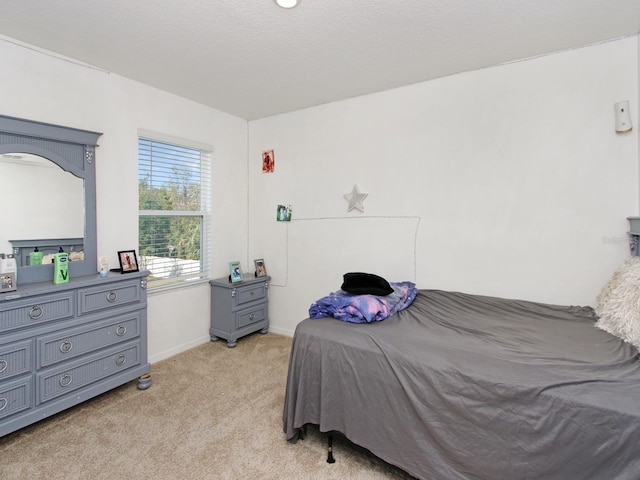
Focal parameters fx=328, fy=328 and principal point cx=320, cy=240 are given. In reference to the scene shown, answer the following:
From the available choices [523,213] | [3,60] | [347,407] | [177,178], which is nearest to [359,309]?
[347,407]

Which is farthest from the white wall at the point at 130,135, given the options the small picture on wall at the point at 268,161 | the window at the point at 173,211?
the small picture on wall at the point at 268,161

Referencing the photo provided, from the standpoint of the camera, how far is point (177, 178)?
3260mm

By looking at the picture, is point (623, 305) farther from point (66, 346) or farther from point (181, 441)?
point (66, 346)

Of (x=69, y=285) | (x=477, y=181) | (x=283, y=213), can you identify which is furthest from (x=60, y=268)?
(x=477, y=181)

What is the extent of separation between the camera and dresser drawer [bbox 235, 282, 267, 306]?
339 centimetres

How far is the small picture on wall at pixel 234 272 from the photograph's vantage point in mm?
3421

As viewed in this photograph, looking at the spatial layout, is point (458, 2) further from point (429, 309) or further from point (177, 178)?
point (177, 178)

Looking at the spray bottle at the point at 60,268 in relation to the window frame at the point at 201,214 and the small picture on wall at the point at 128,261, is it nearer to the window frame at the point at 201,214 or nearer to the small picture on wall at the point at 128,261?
the small picture on wall at the point at 128,261

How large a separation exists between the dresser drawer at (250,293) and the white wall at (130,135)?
0.41 metres

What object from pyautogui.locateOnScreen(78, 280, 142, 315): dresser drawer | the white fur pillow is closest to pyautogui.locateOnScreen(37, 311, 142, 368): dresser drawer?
pyautogui.locateOnScreen(78, 280, 142, 315): dresser drawer

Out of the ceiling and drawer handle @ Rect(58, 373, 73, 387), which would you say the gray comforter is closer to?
drawer handle @ Rect(58, 373, 73, 387)

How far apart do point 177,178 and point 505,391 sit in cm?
315

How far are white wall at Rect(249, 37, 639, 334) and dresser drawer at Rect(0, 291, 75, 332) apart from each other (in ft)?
6.72

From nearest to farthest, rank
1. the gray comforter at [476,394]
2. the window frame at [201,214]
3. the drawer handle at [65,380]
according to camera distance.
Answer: the gray comforter at [476,394] < the drawer handle at [65,380] < the window frame at [201,214]
